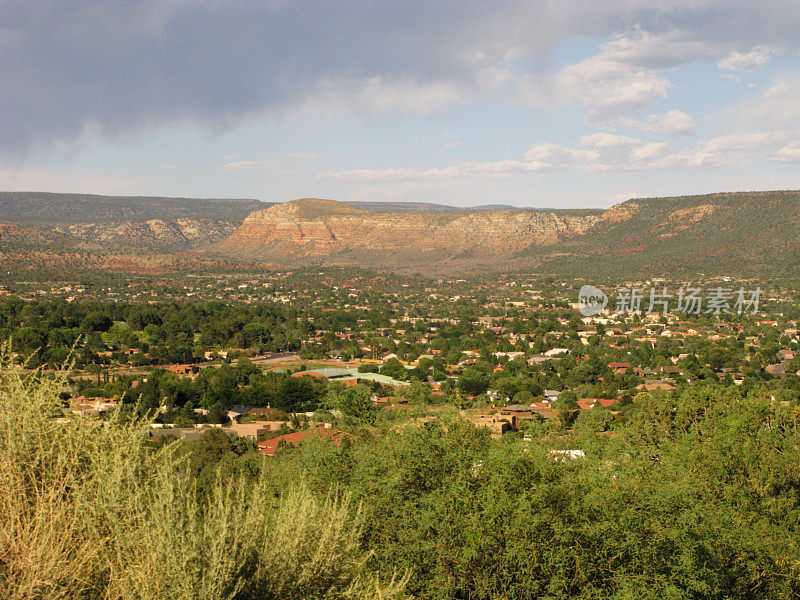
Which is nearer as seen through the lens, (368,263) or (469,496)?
Answer: (469,496)

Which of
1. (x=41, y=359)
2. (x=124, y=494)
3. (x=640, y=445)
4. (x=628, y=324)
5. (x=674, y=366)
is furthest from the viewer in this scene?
(x=628, y=324)

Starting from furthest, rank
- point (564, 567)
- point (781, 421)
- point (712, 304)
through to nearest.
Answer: point (712, 304), point (781, 421), point (564, 567)

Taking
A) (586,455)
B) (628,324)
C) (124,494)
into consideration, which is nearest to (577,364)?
(628,324)

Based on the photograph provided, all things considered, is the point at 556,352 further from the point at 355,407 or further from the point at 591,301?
the point at 355,407

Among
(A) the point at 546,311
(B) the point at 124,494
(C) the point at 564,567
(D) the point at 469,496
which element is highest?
(B) the point at 124,494

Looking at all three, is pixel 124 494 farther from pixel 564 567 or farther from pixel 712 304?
pixel 712 304

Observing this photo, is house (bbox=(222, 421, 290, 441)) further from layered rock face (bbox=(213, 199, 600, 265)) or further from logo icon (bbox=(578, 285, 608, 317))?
layered rock face (bbox=(213, 199, 600, 265))

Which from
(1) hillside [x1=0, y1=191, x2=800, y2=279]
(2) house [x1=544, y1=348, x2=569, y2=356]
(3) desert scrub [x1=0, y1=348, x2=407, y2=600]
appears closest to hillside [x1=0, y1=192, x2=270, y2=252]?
(1) hillside [x1=0, y1=191, x2=800, y2=279]
